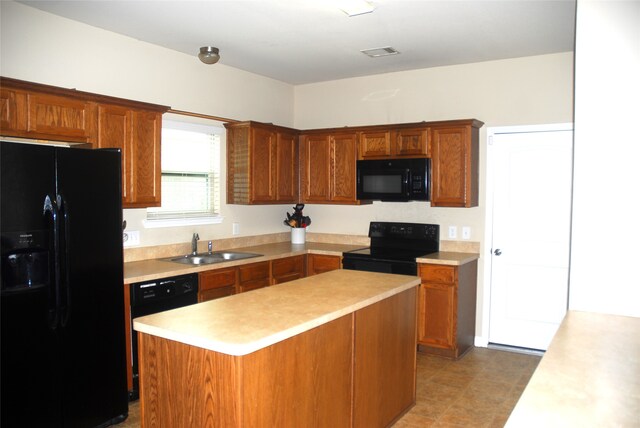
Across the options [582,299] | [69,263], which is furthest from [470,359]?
[69,263]

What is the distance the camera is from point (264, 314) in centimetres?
225

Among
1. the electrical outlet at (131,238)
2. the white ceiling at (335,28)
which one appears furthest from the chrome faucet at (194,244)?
the white ceiling at (335,28)

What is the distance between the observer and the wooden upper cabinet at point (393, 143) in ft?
15.3

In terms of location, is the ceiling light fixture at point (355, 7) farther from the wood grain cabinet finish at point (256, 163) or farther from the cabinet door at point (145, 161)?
the wood grain cabinet finish at point (256, 163)

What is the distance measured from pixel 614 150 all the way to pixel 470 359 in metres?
2.59

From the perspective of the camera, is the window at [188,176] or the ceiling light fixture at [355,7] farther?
the window at [188,176]

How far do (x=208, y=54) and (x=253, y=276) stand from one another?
1.89 m

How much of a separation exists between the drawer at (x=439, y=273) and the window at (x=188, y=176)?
1.99 metres

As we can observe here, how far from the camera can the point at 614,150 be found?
2.30 metres

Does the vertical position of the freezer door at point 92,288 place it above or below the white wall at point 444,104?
below

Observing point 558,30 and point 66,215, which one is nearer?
point 66,215

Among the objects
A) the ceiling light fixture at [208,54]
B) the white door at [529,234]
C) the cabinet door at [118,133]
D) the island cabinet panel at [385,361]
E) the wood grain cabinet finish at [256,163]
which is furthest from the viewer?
the wood grain cabinet finish at [256,163]

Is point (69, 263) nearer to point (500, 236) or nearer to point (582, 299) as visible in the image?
point (582, 299)

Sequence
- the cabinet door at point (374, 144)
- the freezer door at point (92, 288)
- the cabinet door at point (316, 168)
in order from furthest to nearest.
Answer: the cabinet door at point (316, 168), the cabinet door at point (374, 144), the freezer door at point (92, 288)
